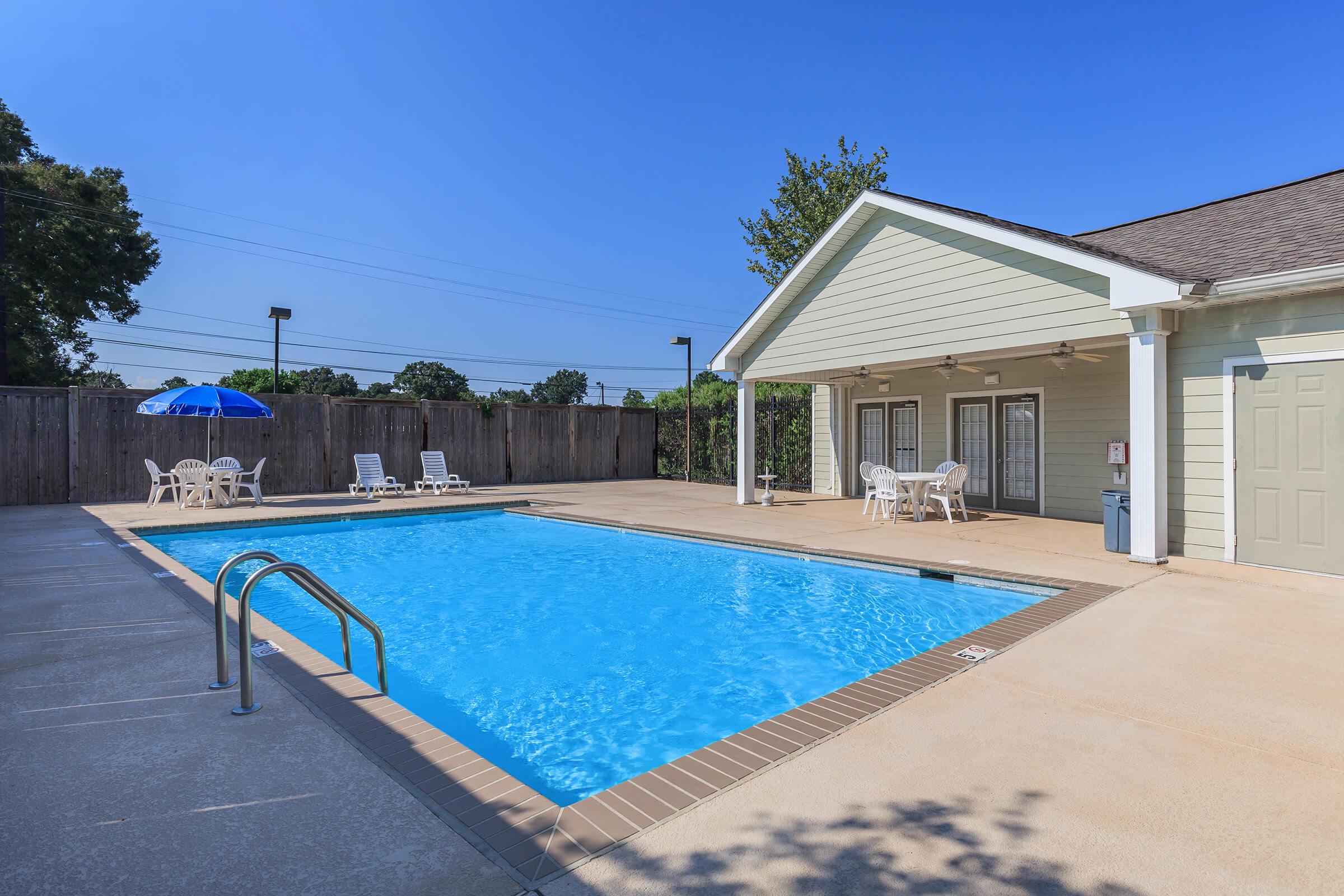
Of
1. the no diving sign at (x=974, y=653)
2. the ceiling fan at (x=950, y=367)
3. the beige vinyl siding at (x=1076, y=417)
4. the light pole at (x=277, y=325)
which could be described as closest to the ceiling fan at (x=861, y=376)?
the ceiling fan at (x=950, y=367)

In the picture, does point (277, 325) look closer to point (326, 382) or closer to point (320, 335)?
point (320, 335)

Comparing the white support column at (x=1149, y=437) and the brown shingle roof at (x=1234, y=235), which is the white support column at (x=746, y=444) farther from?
the white support column at (x=1149, y=437)

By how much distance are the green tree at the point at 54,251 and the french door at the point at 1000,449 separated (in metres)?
24.1

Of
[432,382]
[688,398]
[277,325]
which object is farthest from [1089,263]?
[432,382]

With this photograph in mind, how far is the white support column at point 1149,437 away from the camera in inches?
269

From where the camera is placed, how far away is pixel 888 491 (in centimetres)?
1040

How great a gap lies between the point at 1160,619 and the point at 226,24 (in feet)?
59.9

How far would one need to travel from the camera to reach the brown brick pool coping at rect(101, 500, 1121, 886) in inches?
83.0

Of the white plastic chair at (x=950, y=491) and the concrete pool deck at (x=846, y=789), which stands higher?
the white plastic chair at (x=950, y=491)

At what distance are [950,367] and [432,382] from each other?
66691 mm

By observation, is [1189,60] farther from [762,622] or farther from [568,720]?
[568,720]

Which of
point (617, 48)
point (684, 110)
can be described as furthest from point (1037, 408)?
point (684, 110)

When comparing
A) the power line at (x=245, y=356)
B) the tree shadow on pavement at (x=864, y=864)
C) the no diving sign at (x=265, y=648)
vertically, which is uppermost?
the power line at (x=245, y=356)

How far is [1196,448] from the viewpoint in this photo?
6891 millimetres
